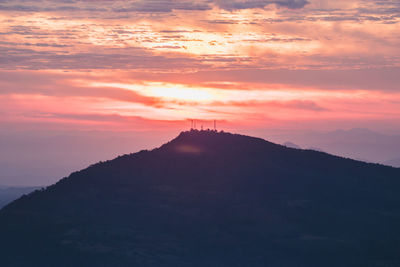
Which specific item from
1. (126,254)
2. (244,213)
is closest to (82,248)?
(126,254)

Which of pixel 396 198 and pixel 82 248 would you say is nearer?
pixel 82 248

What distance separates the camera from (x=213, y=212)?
515 ft

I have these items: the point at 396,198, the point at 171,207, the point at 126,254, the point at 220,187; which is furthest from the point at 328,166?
the point at 126,254

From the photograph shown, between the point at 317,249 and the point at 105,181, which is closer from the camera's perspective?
the point at 317,249

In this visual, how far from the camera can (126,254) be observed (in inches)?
5295

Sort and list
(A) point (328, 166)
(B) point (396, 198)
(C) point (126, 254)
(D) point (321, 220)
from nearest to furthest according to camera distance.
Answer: (C) point (126, 254), (D) point (321, 220), (B) point (396, 198), (A) point (328, 166)

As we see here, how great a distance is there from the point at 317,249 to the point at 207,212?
29.0 meters

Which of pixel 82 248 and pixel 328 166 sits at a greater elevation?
pixel 328 166

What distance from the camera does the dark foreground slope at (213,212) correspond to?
136 m

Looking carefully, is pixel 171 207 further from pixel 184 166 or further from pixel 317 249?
pixel 317 249

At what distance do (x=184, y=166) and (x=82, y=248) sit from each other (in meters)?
48.9

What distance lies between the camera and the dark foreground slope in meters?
136

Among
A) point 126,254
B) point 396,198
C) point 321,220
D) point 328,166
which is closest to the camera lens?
point 126,254

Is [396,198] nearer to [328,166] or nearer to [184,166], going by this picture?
[328,166]
